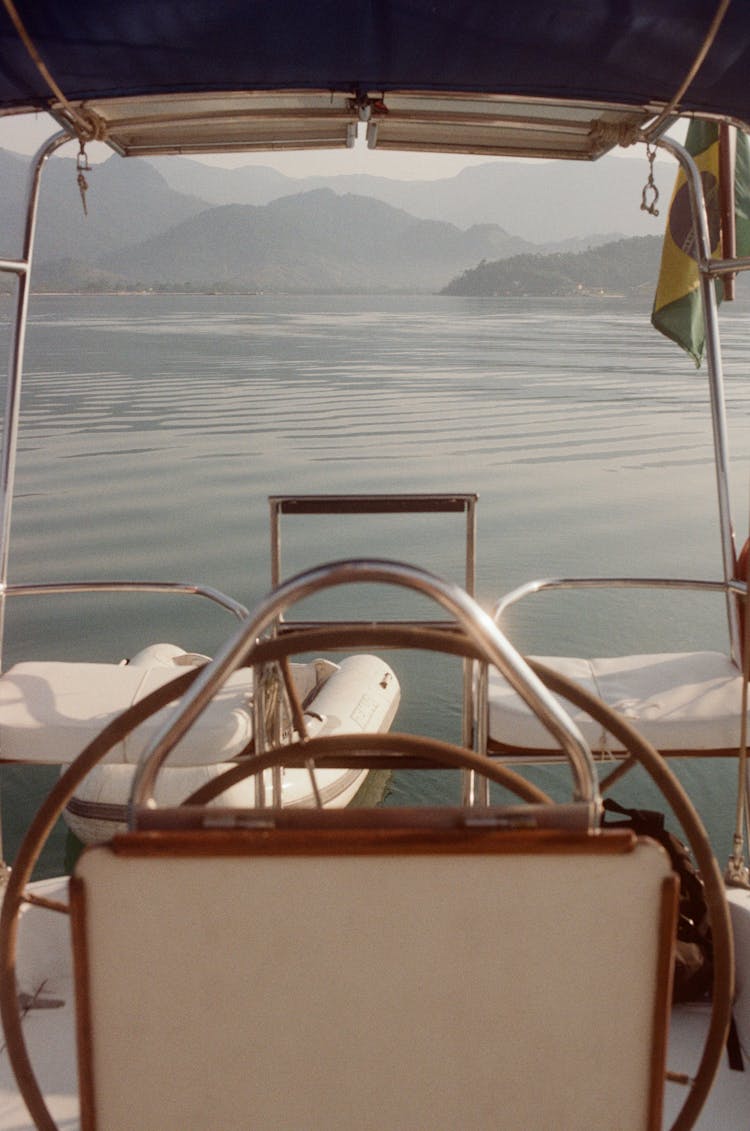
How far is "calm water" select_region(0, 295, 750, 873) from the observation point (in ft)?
23.4

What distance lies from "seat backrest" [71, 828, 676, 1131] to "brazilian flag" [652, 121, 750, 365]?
9.39 ft

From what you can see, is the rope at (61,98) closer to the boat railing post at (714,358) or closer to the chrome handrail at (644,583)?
the boat railing post at (714,358)

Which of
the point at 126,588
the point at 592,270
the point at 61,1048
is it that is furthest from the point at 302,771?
the point at 592,270

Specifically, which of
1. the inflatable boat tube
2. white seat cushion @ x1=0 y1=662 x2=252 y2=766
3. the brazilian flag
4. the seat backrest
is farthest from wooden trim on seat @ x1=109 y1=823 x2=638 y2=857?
the brazilian flag

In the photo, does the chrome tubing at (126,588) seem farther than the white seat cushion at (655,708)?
Yes

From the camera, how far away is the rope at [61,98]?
1869 millimetres

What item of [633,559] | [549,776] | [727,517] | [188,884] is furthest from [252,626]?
[633,559]

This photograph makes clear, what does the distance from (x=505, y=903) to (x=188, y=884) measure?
1.00ft

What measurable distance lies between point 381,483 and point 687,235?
9723 millimetres

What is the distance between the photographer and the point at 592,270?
6788 cm

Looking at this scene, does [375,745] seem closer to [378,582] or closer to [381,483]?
[378,582]

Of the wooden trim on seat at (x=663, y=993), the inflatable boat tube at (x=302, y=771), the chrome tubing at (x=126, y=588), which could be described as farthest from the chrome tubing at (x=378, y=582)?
the inflatable boat tube at (x=302, y=771)

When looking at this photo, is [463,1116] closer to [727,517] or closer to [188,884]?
[188,884]

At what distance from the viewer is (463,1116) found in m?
1.01
